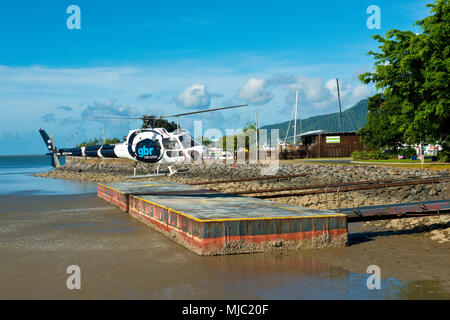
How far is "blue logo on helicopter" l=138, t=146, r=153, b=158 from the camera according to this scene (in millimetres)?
28078

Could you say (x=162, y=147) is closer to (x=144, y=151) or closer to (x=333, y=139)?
(x=144, y=151)

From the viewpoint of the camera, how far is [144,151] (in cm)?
2830

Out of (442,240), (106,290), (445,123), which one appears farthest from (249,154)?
(106,290)

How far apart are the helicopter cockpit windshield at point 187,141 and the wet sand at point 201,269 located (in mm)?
12542

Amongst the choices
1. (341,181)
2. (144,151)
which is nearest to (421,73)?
(341,181)

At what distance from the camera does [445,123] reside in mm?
26141

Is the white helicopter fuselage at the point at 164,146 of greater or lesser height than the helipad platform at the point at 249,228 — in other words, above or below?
above

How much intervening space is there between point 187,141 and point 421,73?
44.8 feet

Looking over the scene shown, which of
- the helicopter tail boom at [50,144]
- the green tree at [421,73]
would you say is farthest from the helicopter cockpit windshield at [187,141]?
the helicopter tail boom at [50,144]

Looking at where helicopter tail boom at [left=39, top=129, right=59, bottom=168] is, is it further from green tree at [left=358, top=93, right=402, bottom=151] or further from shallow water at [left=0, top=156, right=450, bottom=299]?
green tree at [left=358, top=93, right=402, bottom=151]

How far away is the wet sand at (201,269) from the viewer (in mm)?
8500

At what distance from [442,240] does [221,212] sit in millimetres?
6255

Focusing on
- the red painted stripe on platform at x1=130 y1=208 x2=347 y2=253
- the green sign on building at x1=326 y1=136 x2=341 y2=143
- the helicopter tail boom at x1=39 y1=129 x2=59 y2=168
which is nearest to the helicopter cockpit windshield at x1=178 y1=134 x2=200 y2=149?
the red painted stripe on platform at x1=130 y1=208 x2=347 y2=253

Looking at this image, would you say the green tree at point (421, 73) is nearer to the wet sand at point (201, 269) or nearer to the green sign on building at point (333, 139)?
the wet sand at point (201, 269)
